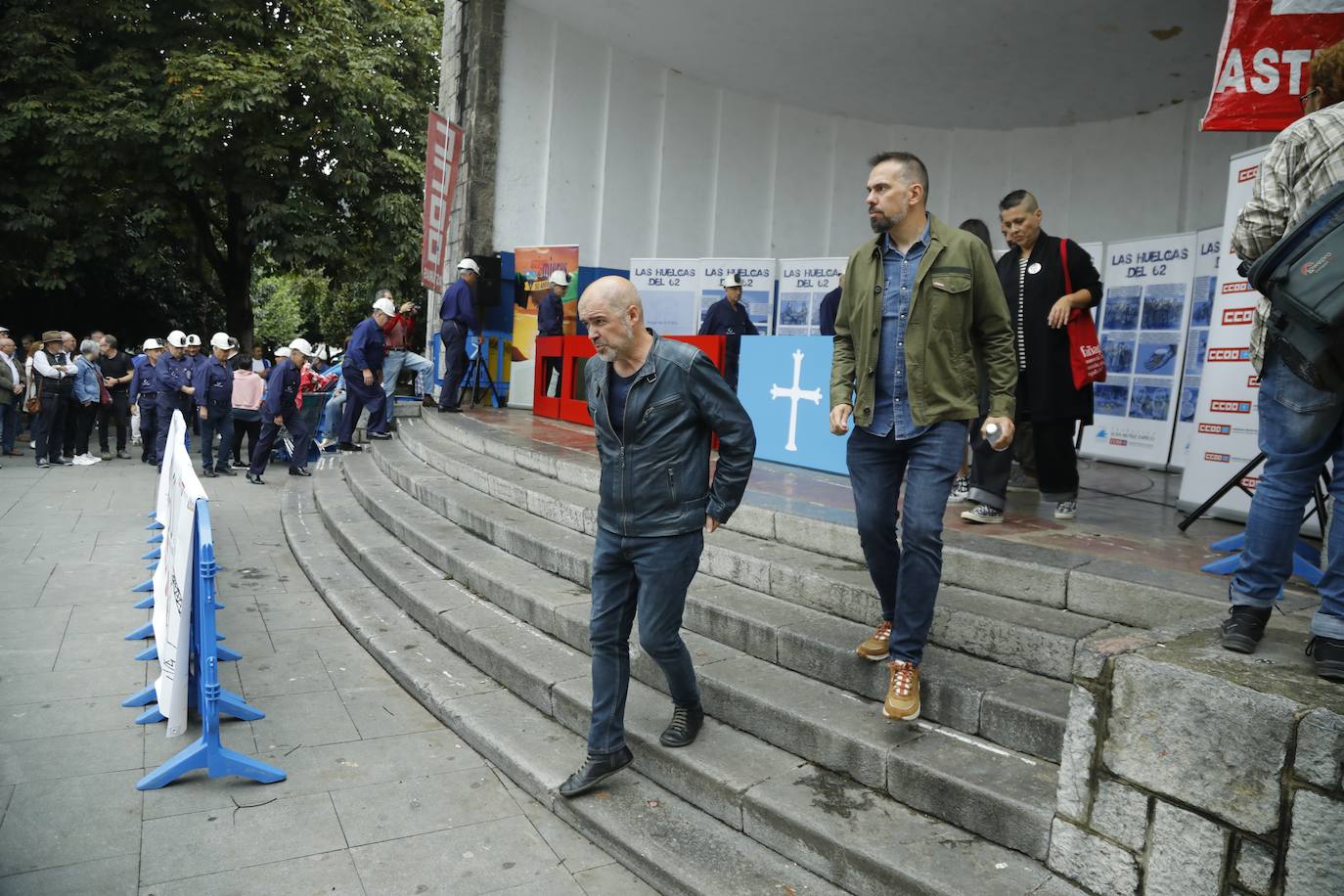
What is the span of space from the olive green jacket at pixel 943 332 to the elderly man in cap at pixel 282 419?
1075 cm

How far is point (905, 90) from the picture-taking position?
40.3ft

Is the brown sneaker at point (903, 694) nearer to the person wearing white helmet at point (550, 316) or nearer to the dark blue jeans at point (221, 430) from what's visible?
the person wearing white helmet at point (550, 316)

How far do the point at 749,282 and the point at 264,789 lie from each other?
35.1 ft

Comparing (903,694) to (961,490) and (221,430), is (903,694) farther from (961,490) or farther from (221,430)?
(221,430)

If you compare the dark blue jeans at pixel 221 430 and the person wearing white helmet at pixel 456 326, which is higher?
the person wearing white helmet at pixel 456 326

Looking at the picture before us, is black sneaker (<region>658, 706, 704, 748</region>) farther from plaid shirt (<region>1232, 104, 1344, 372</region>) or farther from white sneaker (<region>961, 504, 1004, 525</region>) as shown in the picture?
plaid shirt (<region>1232, 104, 1344, 372</region>)

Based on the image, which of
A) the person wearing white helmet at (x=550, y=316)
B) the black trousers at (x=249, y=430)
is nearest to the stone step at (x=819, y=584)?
the person wearing white helmet at (x=550, y=316)

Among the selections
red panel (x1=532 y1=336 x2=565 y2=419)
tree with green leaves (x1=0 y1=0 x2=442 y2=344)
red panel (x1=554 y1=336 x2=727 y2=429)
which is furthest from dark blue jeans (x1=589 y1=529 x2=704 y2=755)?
tree with green leaves (x1=0 y1=0 x2=442 y2=344)

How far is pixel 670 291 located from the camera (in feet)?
44.2

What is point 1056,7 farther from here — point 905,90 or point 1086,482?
point 1086,482

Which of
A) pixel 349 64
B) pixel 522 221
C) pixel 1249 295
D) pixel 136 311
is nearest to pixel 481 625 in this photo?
pixel 1249 295

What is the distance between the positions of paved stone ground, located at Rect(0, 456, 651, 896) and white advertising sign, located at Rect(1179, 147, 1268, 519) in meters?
4.31

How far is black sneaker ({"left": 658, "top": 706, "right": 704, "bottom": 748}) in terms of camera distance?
Result: 3531 millimetres

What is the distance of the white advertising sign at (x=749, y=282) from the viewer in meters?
13.2
